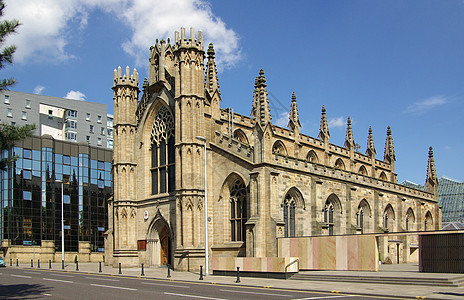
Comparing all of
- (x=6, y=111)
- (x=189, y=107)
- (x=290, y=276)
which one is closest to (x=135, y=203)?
(x=189, y=107)

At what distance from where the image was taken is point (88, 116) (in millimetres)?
99688

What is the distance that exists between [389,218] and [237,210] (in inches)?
809

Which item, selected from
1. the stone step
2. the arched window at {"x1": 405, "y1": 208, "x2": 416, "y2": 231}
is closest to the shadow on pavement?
the stone step

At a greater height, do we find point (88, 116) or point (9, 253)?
point (88, 116)

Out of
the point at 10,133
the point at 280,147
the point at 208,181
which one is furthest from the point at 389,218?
the point at 10,133

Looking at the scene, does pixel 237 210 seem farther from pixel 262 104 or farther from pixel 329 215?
pixel 329 215

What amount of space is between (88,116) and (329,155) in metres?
61.0

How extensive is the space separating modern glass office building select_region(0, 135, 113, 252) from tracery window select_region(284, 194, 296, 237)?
33.7 m

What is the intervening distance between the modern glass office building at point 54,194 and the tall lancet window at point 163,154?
2310 cm

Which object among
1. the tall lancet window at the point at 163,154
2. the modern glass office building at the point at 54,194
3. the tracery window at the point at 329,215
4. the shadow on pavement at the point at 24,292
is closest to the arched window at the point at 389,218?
the tracery window at the point at 329,215

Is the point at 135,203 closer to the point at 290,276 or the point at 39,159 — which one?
the point at 290,276

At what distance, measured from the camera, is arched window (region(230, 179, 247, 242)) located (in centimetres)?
3506

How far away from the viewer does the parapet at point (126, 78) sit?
145 ft

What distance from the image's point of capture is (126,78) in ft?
145
